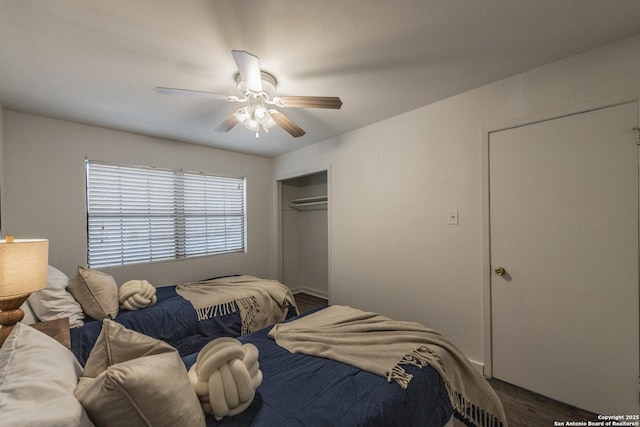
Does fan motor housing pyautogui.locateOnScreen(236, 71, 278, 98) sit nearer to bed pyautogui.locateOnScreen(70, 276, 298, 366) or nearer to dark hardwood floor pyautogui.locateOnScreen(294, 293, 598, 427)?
bed pyautogui.locateOnScreen(70, 276, 298, 366)

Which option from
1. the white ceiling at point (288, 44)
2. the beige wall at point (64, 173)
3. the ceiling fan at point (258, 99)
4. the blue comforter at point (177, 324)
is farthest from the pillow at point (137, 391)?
the beige wall at point (64, 173)

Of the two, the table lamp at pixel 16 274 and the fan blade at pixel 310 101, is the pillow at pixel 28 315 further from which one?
the fan blade at pixel 310 101

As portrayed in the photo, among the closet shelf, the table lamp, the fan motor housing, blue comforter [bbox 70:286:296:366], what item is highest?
the fan motor housing

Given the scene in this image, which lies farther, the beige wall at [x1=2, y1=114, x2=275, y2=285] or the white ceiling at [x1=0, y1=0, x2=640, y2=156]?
the beige wall at [x1=2, y1=114, x2=275, y2=285]

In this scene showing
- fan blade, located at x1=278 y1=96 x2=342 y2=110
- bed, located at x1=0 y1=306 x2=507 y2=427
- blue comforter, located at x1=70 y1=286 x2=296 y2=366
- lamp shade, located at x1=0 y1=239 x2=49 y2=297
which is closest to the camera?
bed, located at x1=0 y1=306 x2=507 y2=427

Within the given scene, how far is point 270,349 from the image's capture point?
1.54 m

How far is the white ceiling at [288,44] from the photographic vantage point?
4.36ft

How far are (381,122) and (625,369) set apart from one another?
262cm

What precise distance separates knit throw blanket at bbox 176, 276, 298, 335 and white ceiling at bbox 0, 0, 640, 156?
184 cm

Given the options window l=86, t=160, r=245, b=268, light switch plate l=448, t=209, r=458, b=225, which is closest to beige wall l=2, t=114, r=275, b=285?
window l=86, t=160, r=245, b=268

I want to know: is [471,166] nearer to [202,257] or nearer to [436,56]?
[436,56]

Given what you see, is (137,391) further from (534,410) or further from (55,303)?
(534,410)

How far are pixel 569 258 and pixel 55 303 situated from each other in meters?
3.56

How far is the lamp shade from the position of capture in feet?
3.81
